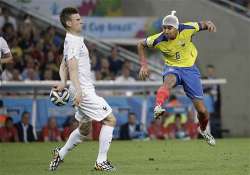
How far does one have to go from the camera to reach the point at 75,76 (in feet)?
44.1

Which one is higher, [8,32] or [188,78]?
[8,32]

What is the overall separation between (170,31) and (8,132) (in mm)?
8070

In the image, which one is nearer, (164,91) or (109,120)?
(109,120)

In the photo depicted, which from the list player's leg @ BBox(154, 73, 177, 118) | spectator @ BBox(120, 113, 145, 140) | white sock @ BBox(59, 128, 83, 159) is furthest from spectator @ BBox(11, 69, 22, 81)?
white sock @ BBox(59, 128, 83, 159)

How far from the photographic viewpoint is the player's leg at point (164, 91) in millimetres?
16344

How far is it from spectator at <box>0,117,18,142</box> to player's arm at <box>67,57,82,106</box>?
34.2ft

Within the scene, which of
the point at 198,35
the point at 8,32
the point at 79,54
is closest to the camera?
the point at 79,54

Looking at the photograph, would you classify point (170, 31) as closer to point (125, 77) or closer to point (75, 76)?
point (75, 76)

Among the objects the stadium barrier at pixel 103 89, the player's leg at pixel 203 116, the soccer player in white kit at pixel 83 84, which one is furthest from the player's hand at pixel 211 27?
the stadium barrier at pixel 103 89

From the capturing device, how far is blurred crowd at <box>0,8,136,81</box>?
2497cm

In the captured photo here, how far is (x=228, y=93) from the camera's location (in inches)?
1097

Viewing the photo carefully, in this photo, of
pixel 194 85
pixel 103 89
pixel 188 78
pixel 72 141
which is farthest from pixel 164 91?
pixel 103 89

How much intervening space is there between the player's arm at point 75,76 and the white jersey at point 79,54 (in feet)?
0.26

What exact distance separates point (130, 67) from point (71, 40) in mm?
13199
